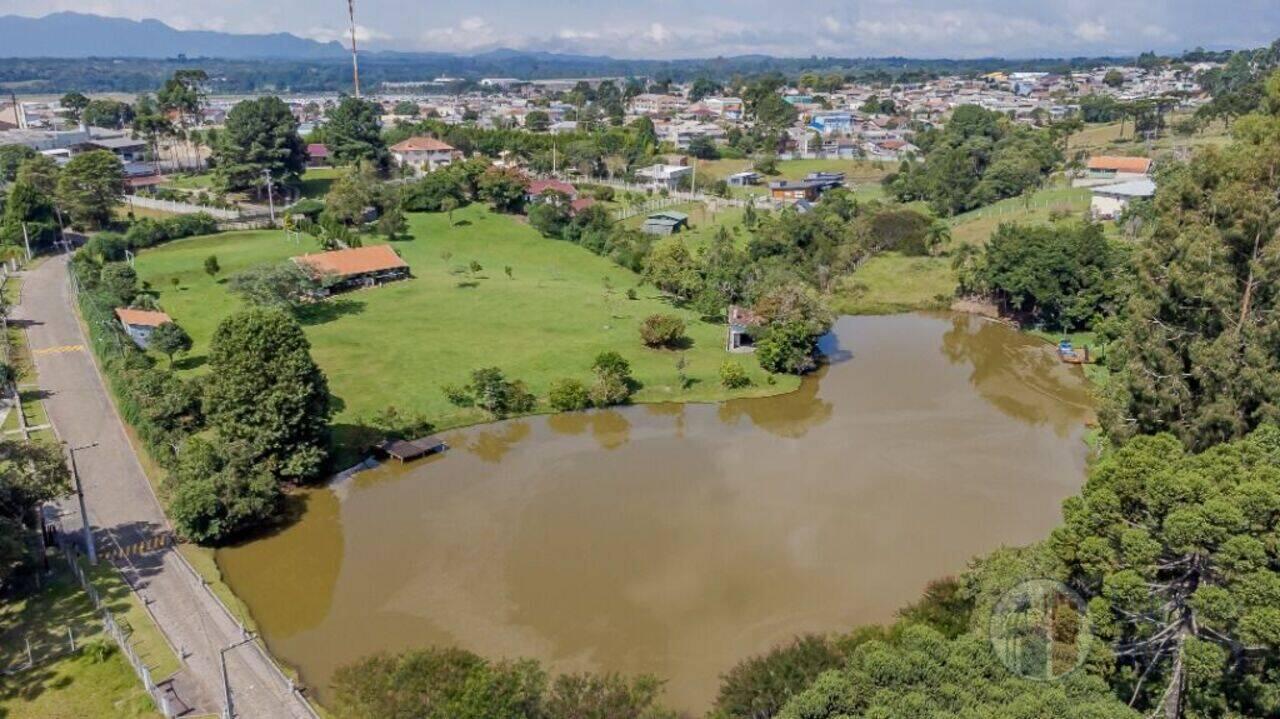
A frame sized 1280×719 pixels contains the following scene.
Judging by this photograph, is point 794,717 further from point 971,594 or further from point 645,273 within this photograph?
point 645,273

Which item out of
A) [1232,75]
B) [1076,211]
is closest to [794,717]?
[1076,211]

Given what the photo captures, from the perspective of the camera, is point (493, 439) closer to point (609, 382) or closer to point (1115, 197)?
point (609, 382)

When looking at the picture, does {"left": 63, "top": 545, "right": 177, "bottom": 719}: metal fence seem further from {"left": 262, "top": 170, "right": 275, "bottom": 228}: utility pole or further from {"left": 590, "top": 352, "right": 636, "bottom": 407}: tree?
{"left": 262, "top": 170, "right": 275, "bottom": 228}: utility pole

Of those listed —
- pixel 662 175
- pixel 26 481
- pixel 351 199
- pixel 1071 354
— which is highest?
pixel 662 175

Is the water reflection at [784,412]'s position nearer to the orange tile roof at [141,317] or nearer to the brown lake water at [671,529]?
the brown lake water at [671,529]

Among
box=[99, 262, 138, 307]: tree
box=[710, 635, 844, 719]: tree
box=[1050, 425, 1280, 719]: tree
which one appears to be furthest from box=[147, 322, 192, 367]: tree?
box=[1050, 425, 1280, 719]: tree

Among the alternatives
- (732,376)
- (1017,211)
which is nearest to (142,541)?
(732,376)

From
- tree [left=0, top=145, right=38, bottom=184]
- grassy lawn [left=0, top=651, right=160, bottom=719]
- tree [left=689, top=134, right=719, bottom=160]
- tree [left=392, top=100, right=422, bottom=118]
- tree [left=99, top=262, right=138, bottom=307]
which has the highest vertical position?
tree [left=392, top=100, right=422, bottom=118]
